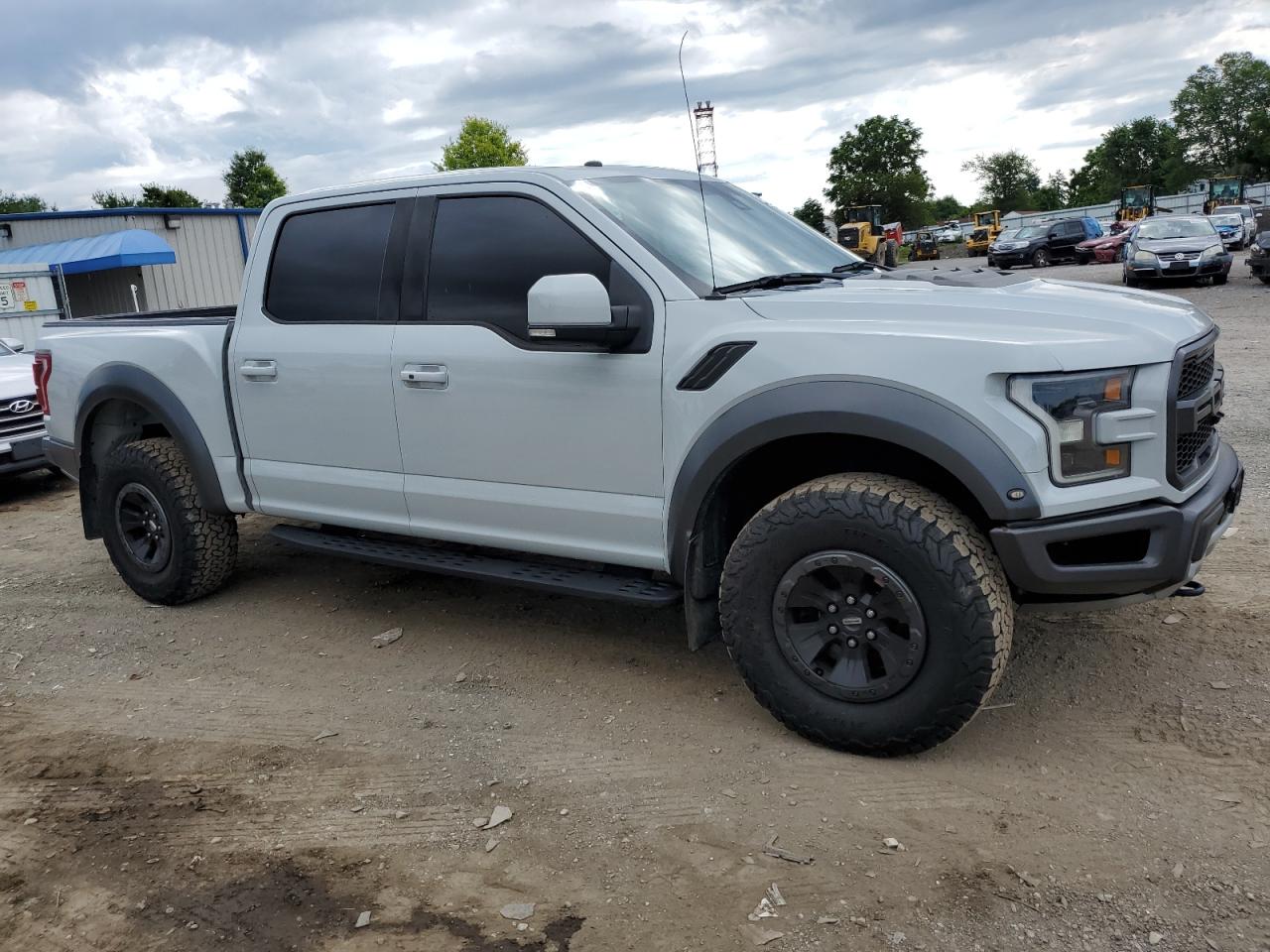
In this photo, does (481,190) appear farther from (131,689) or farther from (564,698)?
(131,689)

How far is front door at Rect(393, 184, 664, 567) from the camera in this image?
3.74m

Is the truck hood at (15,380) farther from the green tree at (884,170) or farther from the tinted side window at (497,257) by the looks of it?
the green tree at (884,170)

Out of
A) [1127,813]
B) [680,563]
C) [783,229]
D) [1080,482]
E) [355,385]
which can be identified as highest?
[783,229]

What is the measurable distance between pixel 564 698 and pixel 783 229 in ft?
7.22

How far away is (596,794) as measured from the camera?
11.2 ft

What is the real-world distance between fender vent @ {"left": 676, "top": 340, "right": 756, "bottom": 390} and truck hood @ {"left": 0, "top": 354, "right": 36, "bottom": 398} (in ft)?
23.3

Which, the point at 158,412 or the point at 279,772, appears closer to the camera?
the point at 279,772

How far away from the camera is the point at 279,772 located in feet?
12.1

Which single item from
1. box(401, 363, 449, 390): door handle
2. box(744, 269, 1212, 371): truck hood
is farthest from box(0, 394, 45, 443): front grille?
box(744, 269, 1212, 371): truck hood

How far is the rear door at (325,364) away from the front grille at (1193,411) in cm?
286

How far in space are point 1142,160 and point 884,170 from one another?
25916 millimetres

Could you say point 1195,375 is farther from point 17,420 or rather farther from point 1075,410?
point 17,420

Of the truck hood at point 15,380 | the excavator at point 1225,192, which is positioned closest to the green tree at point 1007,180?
the excavator at point 1225,192

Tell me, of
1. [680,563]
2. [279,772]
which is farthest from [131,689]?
[680,563]
